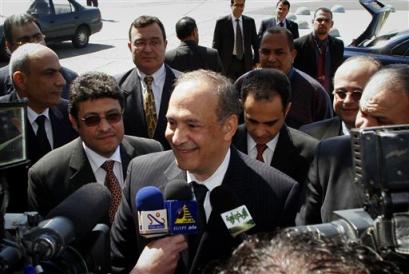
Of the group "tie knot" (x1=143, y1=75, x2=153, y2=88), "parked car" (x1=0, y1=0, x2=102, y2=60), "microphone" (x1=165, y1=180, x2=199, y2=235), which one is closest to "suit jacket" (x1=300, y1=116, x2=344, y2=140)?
"tie knot" (x1=143, y1=75, x2=153, y2=88)

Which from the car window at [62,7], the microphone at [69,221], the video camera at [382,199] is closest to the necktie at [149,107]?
the microphone at [69,221]

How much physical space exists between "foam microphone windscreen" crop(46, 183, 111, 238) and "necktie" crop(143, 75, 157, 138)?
2253 mm

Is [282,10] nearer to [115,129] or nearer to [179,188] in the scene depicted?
[115,129]

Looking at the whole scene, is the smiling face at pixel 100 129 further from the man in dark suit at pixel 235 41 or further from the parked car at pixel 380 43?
the parked car at pixel 380 43

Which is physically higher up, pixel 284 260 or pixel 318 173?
pixel 284 260

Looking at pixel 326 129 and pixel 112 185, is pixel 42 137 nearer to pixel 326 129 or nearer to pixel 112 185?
pixel 112 185

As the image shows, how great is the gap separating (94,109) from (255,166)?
3.31ft

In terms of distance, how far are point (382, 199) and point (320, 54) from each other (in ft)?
19.0

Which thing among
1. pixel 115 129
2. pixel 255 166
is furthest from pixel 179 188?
pixel 115 129

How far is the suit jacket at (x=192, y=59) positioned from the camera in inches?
248

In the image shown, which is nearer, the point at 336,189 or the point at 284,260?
the point at 284,260

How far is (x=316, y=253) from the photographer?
47.0 inches

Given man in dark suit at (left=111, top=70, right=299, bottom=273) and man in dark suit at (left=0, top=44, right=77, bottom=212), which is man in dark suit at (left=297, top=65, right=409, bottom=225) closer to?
man in dark suit at (left=111, top=70, right=299, bottom=273)

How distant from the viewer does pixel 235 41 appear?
28.2ft
